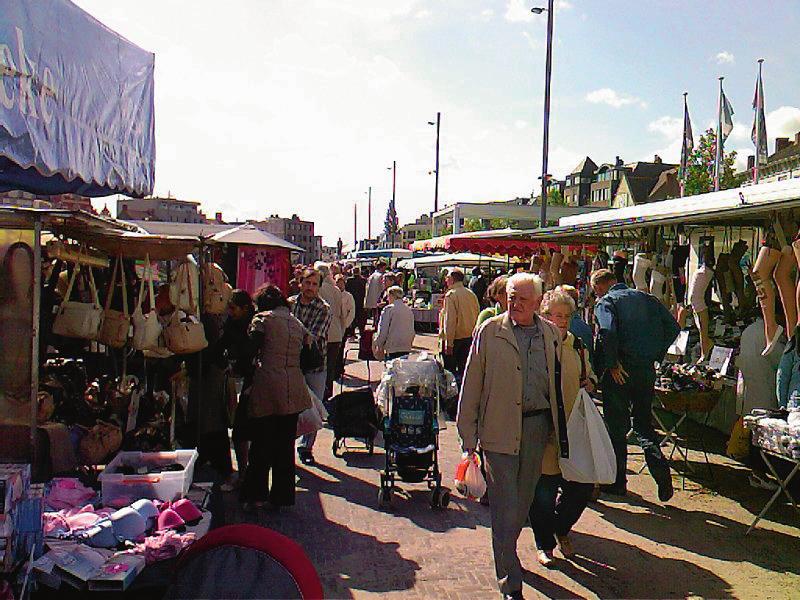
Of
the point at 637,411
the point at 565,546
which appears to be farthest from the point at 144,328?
the point at 637,411

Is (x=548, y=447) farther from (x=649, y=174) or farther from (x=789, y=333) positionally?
(x=649, y=174)

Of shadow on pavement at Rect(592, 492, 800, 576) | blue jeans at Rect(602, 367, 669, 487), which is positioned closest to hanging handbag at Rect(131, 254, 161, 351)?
blue jeans at Rect(602, 367, 669, 487)

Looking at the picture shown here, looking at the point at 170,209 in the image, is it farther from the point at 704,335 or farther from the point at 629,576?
the point at 629,576

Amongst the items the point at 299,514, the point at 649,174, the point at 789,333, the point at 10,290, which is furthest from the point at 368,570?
the point at 649,174

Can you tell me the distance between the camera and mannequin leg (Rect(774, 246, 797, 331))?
20.6 ft

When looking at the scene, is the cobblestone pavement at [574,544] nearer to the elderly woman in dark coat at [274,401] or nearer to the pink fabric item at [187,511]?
the elderly woman in dark coat at [274,401]

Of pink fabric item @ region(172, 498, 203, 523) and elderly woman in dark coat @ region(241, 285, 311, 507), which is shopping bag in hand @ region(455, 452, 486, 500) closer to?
pink fabric item @ region(172, 498, 203, 523)

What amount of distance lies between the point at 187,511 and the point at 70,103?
91.7 inches

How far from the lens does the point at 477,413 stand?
427 cm

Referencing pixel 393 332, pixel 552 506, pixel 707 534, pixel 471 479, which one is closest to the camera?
pixel 471 479

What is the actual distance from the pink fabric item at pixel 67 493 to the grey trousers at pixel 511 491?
2.44 meters

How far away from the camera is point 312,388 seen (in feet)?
24.3

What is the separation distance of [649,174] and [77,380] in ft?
286

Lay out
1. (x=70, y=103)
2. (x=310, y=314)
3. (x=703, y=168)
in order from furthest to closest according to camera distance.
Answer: (x=703, y=168)
(x=310, y=314)
(x=70, y=103)
